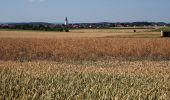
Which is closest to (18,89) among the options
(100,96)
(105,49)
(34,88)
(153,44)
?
(34,88)

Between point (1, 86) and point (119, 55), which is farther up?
point (1, 86)

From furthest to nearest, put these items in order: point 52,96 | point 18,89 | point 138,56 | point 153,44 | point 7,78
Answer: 1. point 153,44
2. point 138,56
3. point 7,78
4. point 18,89
5. point 52,96

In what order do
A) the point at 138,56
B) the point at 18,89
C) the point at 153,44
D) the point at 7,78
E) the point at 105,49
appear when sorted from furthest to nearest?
the point at 153,44 < the point at 105,49 < the point at 138,56 < the point at 7,78 < the point at 18,89

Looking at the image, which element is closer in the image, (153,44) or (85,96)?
(85,96)

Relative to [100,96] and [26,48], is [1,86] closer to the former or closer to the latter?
[100,96]

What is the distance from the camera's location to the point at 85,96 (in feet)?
22.7

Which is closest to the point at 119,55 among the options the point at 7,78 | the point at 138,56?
the point at 138,56

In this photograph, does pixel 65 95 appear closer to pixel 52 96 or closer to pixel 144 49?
pixel 52 96

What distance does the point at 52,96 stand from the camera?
6.82m

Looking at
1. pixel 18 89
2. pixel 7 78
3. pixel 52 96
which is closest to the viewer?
pixel 52 96

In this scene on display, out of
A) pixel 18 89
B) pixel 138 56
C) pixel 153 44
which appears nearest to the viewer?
pixel 18 89

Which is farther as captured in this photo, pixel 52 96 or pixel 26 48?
pixel 26 48

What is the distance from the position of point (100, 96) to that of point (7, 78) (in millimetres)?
2567

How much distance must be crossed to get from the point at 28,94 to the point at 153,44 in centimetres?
3250
